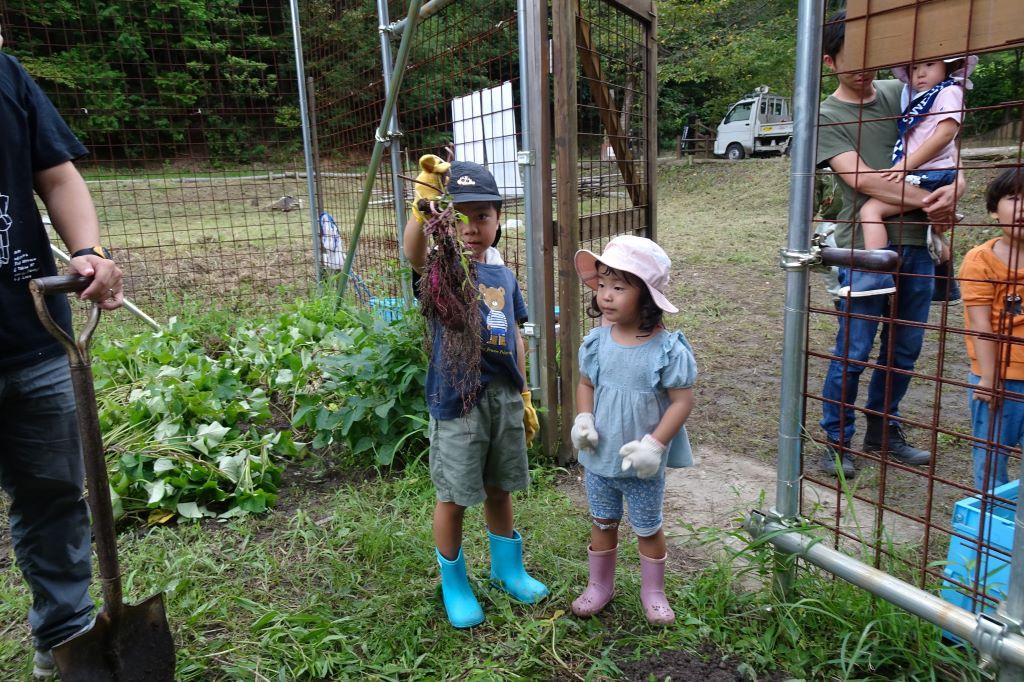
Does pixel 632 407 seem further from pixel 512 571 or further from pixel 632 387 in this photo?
pixel 512 571

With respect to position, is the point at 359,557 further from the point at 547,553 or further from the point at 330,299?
the point at 330,299

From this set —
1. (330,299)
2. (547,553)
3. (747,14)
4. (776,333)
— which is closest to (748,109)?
(747,14)

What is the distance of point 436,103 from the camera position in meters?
4.16

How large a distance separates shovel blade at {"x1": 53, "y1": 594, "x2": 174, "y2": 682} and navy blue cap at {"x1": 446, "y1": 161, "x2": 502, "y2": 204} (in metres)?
1.51

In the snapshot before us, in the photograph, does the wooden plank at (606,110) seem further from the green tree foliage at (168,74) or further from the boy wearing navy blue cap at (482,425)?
the green tree foliage at (168,74)

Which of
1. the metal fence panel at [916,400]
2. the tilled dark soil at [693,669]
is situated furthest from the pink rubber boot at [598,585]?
the metal fence panel at [916,400]

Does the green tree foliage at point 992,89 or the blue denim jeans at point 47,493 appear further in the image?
the green tree foliage at point 992,89

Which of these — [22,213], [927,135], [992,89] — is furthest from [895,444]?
[992,89]

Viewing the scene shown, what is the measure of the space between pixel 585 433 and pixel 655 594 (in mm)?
635

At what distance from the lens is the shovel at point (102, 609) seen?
180 cm

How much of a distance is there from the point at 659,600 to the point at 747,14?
78.6 ft

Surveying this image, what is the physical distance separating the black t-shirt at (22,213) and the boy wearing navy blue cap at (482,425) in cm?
108

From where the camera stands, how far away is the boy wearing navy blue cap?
2.34 m

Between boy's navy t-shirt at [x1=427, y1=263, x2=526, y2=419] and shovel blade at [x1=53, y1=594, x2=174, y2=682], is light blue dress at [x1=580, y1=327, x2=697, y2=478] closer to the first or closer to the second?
boy's navy t-shirt at [x1=427, y1=263, x2=526, y2=419]
